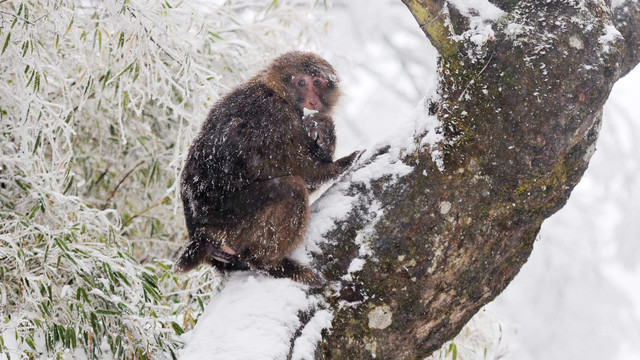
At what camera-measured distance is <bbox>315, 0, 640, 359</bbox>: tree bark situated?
2.27 meters

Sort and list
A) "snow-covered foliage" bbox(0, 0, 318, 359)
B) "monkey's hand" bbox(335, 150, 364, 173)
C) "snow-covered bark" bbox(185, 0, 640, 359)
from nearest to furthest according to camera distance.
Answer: "snow-covered bark" bbox(185, 0, 640, 359) < "monkey's hand" bbox(335, 150, 364, 173) < "snow-covered foliage" bbox(0, 0, 318, 359)

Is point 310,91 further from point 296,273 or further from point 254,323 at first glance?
point 254,323

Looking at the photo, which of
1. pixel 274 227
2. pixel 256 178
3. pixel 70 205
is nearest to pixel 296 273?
pixel 274 227

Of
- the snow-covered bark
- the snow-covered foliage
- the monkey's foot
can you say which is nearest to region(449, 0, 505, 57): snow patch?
the snow-covered bark

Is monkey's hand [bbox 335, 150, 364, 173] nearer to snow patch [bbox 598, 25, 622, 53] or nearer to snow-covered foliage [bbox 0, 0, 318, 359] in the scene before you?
snow-covered foliage [bbox 0, 0, 318, 359]

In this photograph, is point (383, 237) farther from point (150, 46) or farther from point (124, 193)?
point (124, 193)

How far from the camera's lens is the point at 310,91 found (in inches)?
123

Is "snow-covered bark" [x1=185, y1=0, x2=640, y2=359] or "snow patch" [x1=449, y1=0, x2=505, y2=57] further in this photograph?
"snow patch" [x1=449, y1=0, x2=505, y2=57]

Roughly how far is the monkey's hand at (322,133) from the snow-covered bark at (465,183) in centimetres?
42

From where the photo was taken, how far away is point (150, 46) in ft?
11.0

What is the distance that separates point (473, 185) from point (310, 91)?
1.13m

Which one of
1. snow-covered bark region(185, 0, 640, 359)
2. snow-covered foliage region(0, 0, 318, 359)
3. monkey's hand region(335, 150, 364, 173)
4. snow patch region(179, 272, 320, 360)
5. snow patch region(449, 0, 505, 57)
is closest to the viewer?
snow patch region(179, 272, 320, 360)

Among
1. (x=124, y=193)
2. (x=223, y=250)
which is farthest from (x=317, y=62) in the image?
(x=124, y=193)

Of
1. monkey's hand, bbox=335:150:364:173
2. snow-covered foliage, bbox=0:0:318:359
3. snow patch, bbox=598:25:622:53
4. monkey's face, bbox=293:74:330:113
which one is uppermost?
snow patch, bbox=598:25:622:53
